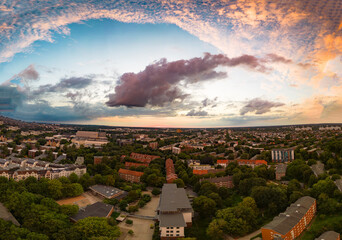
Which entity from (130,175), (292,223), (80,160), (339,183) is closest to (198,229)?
(292,223)

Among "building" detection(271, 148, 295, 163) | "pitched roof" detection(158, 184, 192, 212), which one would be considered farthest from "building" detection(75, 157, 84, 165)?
"building" detection(271, 148, 295, 163)

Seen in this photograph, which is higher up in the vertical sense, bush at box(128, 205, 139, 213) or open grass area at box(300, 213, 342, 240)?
open grass area at box(300, 213, 342, 240)

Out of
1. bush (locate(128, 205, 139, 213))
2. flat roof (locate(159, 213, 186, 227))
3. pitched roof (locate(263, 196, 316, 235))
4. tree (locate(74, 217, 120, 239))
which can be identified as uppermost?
pitched roof (locate(263, 196, 316, 235))

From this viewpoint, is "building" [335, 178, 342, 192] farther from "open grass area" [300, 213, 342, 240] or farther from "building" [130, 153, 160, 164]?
"building" [130, 153, 160, 164]

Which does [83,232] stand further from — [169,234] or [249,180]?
[249,180]

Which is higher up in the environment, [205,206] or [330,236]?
[330,236]

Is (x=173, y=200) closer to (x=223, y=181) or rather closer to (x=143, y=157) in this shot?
(x=223, y=181)

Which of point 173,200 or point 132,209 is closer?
point 173,200
